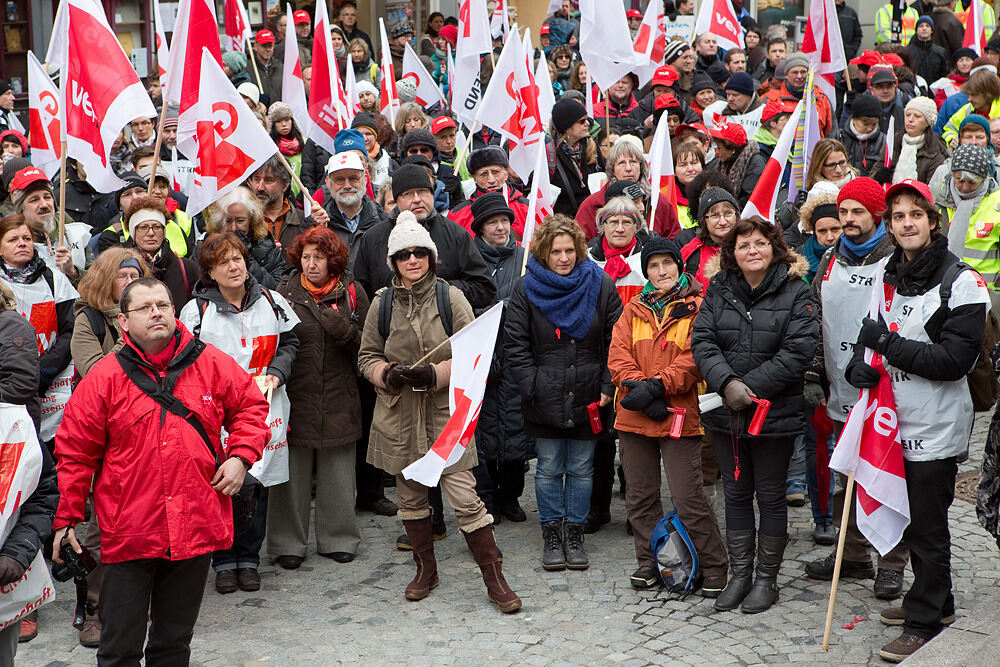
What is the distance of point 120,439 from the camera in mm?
4777

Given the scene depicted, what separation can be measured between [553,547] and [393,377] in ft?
4.61

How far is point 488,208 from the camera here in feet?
24.8

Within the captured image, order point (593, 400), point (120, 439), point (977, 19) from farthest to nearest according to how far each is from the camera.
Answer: point (977, 19) → point (593, 400) → point (120, 439)

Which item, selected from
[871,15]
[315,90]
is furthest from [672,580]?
[871,15]

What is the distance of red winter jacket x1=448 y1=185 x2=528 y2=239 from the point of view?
826cm

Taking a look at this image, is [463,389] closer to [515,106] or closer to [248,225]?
[248,225]

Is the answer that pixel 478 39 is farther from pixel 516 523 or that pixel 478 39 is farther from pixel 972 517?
pixel 972 517

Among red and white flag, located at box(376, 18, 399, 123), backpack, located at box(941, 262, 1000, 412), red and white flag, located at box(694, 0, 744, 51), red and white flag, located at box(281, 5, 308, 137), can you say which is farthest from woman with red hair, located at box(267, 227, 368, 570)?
red and white flag, located at box(694, 0, 744, 51)

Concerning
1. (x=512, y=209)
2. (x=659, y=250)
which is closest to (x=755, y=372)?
(x=659, y=250)

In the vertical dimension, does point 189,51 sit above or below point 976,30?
below

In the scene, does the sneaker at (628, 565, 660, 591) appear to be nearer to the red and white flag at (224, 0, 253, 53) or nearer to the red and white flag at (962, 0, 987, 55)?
the red and white flag at (224, 0, 253, 53)

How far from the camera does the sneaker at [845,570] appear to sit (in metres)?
6.45

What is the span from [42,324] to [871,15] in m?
22.5

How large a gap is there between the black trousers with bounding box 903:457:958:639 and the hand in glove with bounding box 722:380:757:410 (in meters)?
0.80
